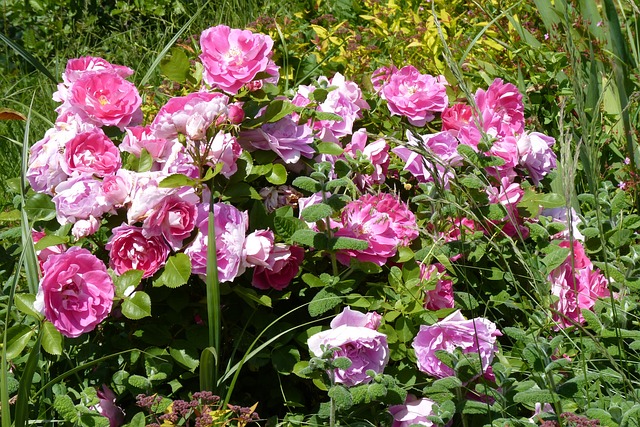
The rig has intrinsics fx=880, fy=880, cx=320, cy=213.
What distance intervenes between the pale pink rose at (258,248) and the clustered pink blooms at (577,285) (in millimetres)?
662

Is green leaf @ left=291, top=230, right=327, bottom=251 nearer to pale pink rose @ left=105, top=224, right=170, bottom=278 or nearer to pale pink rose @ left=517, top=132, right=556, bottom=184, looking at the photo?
pale pink rose @ left=105, top=224, right=170, bottom=278

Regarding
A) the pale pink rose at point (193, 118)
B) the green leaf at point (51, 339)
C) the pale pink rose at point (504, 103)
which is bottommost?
the green leaf at point (51, 339)

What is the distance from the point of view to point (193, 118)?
1794 mm

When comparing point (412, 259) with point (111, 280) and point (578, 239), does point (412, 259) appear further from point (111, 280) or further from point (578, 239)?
point (111, 280)

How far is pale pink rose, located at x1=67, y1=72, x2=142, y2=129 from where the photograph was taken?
1.97 meters

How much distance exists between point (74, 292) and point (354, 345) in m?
0.57

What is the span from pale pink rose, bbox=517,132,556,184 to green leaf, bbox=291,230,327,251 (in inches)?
23.9

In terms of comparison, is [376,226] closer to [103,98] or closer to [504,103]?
[504,103]

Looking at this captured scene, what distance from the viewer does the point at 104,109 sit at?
6.47ft

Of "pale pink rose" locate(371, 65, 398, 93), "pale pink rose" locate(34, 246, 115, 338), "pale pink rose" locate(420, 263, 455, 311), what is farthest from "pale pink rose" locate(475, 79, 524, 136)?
"pale pink rose" locate(34, 246, 115, 338)

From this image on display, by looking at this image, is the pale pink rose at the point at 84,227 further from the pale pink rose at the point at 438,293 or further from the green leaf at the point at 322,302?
the pale pink rose at the point at 438,293

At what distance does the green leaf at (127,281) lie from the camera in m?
1.77

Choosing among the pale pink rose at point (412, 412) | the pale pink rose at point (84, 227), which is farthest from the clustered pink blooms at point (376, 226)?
the pale pink rose at point (84, 227)

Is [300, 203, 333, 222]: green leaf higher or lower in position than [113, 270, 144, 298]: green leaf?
higher
